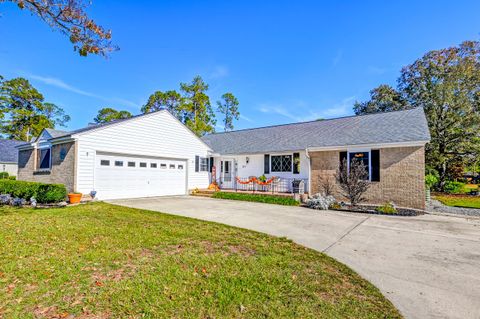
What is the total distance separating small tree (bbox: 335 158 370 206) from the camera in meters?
10.8

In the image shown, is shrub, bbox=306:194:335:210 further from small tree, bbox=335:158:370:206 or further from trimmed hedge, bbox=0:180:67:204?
trimmed hedge, bbox=0:180:67:204

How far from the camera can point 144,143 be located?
13727mm

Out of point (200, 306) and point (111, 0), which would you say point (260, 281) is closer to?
point (200, 306)

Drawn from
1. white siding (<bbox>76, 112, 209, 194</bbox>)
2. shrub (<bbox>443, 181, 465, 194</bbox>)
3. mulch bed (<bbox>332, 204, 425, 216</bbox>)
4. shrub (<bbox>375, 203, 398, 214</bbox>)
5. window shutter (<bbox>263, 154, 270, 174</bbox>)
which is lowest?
mulch bed (<bbox>332, 204, 425, 216</bbox>)

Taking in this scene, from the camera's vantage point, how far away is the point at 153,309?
2.70 m

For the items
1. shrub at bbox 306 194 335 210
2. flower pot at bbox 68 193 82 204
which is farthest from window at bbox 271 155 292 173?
flower pot at bbox 68 193 82 204

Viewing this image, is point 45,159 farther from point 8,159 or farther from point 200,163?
point 8,159

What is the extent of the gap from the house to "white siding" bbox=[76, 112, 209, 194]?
4cm

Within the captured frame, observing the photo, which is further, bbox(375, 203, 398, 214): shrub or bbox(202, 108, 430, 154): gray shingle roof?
bbox(202, 108, 430, 154): gray shingle roof

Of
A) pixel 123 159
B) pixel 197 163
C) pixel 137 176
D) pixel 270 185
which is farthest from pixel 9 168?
pixel 270 185

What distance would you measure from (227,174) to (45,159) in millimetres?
11389

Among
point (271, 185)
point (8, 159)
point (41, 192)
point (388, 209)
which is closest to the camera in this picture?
point (388, 209)

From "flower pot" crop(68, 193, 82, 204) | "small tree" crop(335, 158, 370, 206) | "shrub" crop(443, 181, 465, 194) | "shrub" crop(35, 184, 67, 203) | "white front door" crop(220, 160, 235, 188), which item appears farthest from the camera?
"shrub" crop(443, 181, 465, 194)

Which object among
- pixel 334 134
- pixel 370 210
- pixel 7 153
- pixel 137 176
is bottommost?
pixel 370 210
